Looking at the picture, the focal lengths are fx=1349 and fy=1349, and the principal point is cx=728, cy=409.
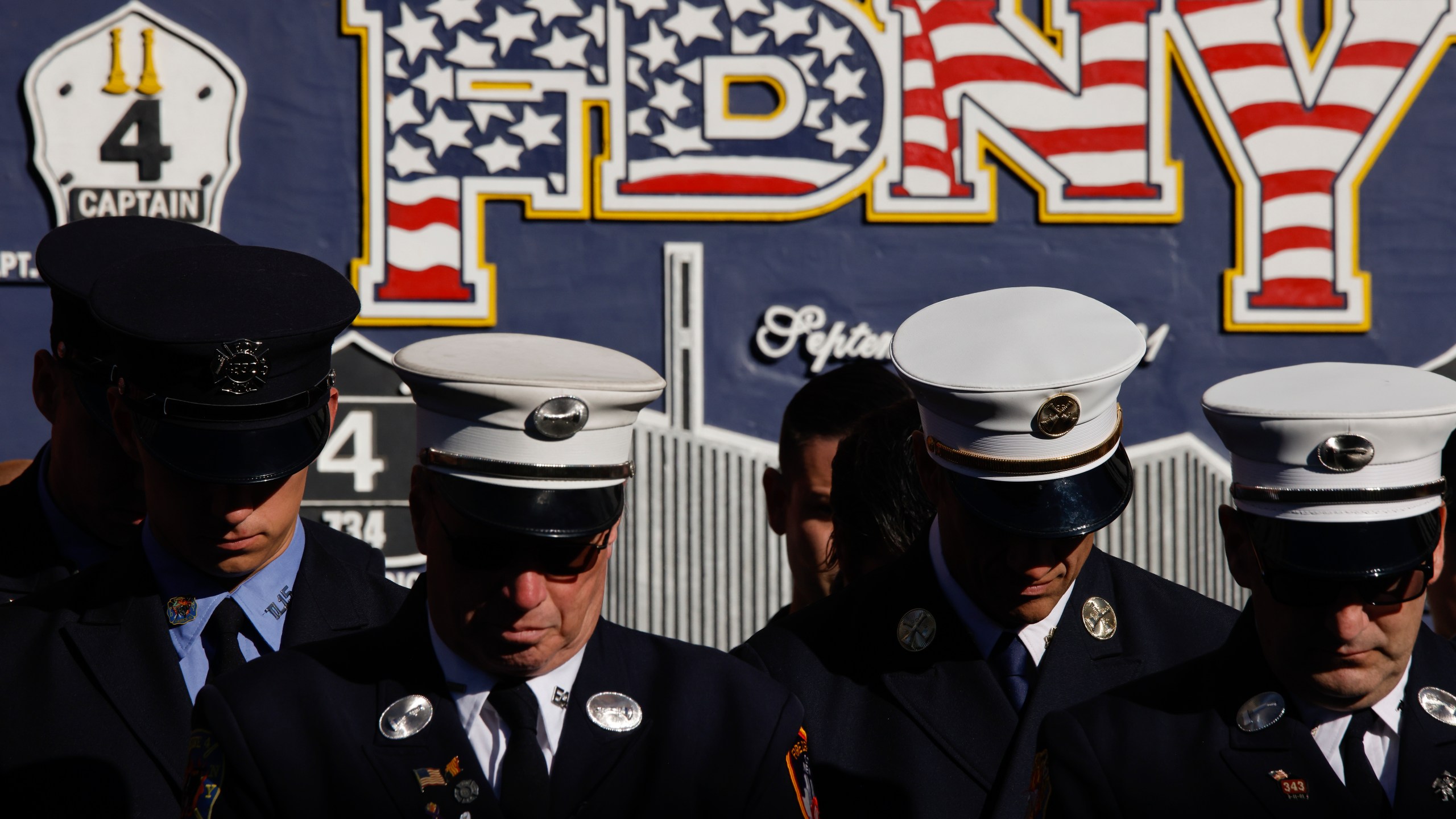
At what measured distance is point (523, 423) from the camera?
6.49 feet

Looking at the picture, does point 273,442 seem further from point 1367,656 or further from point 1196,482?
point 1196,482

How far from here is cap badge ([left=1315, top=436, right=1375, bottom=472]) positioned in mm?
1950

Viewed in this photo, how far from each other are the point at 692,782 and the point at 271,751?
2.04 feet

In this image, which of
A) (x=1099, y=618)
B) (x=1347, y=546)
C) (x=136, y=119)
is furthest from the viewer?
(x=136, y=119)

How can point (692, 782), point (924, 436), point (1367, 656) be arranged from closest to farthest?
point (1367, 656) → point (692, 782) → point (924, 436)

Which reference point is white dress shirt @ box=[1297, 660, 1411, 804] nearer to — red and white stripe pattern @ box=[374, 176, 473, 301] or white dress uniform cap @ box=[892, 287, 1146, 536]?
white dress uniform cap @ box=[892, 287, 1146, 536]

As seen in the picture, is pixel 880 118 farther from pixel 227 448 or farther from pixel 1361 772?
pixel 1361 772

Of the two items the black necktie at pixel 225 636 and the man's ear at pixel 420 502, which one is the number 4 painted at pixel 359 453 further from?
the man's ear at pixel 420 502

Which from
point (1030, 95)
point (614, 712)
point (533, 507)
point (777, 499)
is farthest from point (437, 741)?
point (1030, 95)

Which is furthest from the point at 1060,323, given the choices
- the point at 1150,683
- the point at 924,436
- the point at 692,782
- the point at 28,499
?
the point at 28,499

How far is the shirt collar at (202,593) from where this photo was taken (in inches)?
96.1

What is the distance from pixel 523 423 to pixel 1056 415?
0.93 m

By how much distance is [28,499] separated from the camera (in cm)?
291

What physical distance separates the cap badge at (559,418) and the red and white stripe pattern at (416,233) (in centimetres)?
412
